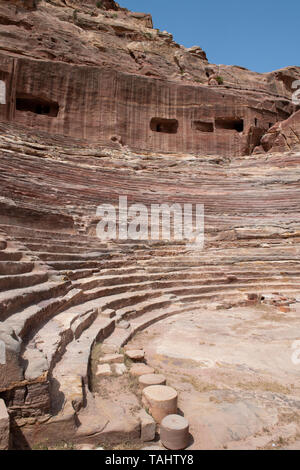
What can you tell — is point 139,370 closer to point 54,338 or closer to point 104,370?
point 104,370

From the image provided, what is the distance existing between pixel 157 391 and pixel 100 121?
51.7ft

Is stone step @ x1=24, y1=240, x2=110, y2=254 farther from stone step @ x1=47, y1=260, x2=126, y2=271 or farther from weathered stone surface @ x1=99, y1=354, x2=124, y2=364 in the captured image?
weathered stone surface @ x1=99, y1=354, x2=124, y2=364

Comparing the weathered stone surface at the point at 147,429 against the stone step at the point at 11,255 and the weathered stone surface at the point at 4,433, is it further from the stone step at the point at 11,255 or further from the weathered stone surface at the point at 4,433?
the stone step at the point at 11,255

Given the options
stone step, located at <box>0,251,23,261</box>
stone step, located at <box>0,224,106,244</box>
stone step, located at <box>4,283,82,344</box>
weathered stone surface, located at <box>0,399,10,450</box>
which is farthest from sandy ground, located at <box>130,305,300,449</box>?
stone step, located at <box>0,224,106,244</box>

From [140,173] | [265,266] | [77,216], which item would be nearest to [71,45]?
[140,173]

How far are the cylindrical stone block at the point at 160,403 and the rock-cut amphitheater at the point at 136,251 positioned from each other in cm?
1

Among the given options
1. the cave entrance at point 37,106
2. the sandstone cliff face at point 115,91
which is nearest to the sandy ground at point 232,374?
the sandstone cliff face at point 115,91

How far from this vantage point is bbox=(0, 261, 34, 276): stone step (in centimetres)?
405

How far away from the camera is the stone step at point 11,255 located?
447cm

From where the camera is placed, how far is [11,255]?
4.60 meters

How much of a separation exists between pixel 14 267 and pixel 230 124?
58.4 feet

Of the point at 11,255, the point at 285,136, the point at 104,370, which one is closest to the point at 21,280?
the point at 11,255

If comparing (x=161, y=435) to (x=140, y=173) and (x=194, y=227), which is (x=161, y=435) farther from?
(x=140, y=173)

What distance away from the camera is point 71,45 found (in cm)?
1948
